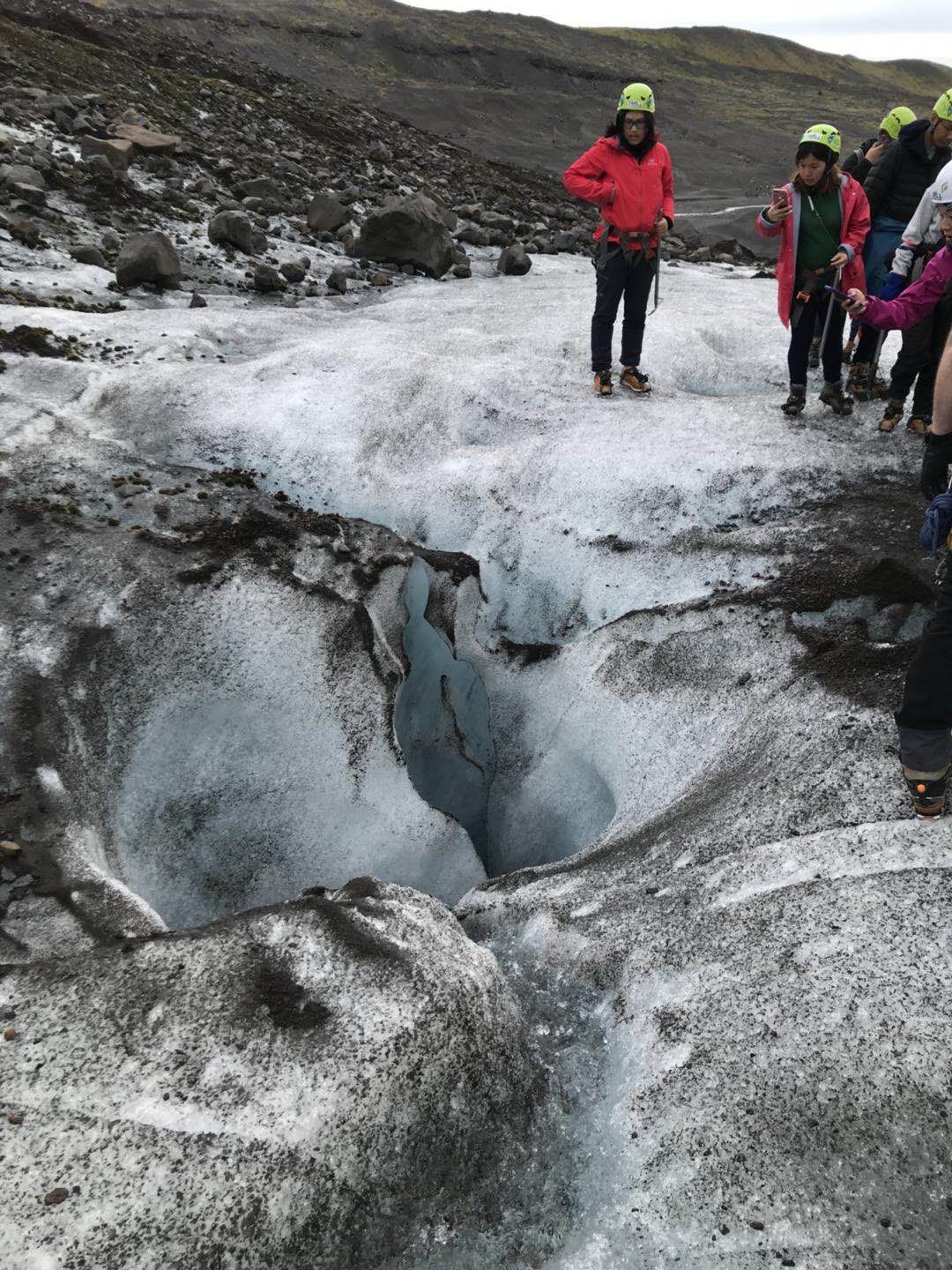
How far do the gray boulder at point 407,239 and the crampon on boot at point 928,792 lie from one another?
40.7 feet

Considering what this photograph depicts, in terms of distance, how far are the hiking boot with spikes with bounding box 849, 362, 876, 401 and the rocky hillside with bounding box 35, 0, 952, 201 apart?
24658 millimetres

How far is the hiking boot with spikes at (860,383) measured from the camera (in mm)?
7949

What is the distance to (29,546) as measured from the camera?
5633 mm

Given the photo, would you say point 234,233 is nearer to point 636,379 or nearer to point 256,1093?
point 636,379

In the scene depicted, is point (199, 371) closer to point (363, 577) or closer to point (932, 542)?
point (363, 577)

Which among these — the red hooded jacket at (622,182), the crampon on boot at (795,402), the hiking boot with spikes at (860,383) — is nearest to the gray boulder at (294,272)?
the red hooded jacket at (622,182)

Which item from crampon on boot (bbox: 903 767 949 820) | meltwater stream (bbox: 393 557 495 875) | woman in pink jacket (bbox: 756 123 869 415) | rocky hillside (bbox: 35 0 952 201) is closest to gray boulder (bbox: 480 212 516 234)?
woman in pink jacket (bbox: 756 123 869 415)

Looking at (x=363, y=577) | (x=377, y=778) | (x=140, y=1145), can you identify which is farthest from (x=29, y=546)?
(x=140, y=1145)

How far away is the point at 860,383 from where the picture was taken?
8.05 meters

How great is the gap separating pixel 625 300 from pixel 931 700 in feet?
17.3

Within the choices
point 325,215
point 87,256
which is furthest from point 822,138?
point 325,215

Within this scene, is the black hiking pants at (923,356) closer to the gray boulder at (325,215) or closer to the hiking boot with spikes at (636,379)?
the hiking boot with spikes at (636,379)

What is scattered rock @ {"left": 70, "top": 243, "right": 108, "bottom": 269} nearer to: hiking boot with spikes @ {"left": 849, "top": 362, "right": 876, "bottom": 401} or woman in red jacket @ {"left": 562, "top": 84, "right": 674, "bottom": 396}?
woman in red jacket @ {"left": 562, "top": 84, "right": 674, "bottom": 396}

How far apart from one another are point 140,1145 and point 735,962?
2244mm
